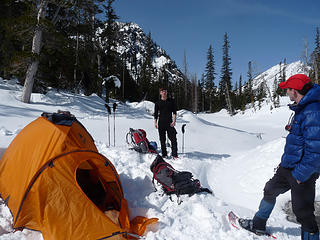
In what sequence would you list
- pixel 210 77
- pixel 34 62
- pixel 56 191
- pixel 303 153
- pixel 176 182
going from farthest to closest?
pixel 210 77 < pixel 34 62 < pixel 176 182 < pixel 56 191 < pixel 303 153

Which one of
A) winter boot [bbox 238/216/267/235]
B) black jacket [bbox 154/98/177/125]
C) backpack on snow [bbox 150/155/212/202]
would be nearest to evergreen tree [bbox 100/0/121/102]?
black jacket [bbox 154/98/177/125]

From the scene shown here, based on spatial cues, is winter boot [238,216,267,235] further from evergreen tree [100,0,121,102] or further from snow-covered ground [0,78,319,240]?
evergreen tree [100,0,121,102]

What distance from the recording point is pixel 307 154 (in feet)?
7.13

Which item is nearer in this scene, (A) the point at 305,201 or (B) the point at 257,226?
(A) the point at 305,201

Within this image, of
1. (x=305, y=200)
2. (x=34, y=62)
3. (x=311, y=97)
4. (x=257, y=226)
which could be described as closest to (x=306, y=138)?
(x=311, y=97)

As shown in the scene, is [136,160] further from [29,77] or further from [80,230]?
[29,77]

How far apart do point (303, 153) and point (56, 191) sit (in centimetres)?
306

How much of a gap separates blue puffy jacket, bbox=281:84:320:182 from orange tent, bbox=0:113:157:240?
80.5 inches

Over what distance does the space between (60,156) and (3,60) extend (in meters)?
17.4

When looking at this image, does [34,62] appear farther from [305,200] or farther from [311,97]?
[305,200]

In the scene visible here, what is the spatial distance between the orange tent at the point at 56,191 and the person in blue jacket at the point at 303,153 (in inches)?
75.8

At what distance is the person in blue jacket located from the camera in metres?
2.12

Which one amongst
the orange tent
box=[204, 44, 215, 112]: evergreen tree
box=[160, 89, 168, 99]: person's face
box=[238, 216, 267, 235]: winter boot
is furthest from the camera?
box=[204, 44, 215, 112]: evergreen tree

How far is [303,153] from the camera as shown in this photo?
7.37 ft
